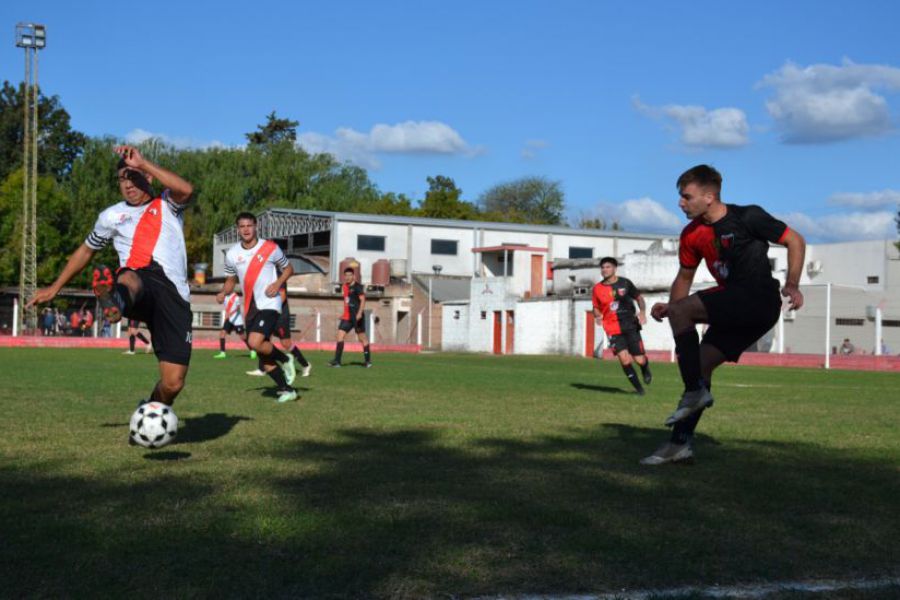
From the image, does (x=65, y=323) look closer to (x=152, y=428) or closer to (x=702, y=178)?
(x=152, y=428)

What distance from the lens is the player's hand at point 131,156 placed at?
7379mm

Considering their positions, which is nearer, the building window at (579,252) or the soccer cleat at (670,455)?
the soccer cleat at (670,455)

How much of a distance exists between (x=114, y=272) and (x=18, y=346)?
3289 centimetres

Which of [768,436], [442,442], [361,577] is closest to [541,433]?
[442,442]

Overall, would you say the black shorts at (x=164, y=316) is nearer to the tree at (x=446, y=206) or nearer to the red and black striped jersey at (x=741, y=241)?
the red and black striped jersey at (x=741, y=241)

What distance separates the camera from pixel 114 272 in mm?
7883

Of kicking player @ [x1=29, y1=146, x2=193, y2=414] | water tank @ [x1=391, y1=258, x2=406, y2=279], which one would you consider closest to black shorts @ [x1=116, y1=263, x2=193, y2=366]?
kicking player @ [x1=29, y1=146, x2=193, y2=414]

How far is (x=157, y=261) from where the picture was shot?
26.7 ft

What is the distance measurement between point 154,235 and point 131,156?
0.90 meters

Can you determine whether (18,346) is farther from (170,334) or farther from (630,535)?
(630,535)

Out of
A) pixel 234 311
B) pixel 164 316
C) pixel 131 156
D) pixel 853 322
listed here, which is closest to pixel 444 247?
pixel 853 322

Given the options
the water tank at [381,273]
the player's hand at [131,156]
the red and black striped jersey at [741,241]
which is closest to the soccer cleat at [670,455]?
the red and black striped jersey at [741,241]

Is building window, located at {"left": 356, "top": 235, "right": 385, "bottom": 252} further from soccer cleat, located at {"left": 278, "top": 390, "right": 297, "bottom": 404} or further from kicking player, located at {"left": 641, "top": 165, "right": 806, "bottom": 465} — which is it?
kicking player, located at {"left": 641, "top": 165, "right": 806, "bottom": 465}

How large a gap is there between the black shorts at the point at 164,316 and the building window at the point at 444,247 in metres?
61.6
